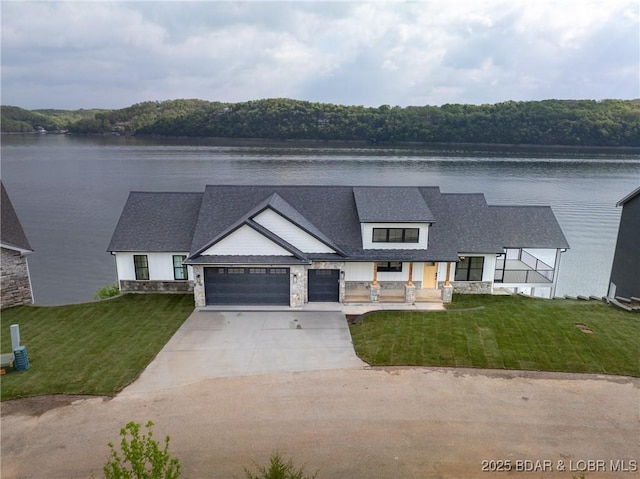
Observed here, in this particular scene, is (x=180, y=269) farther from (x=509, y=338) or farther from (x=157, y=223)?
(x=509, y=338)

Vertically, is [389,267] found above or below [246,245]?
below

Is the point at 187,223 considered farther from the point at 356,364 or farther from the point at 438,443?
the point at 438,443

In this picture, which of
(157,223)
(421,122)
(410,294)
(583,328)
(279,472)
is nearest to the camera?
(279,472)

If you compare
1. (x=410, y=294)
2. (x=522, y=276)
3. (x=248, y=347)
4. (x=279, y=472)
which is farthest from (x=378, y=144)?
(x=279, y=472)

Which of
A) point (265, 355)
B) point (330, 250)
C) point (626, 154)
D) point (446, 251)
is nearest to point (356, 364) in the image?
point (265, 355)

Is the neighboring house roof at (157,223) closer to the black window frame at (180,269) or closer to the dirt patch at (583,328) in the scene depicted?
the black window frame at (180,269)

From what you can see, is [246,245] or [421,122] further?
[421,122]

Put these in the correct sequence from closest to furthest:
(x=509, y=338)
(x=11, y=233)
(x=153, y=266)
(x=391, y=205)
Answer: (x=509, y=338)
(x=11, y=233)
(x=391, y=205)
(x=153, y=266)

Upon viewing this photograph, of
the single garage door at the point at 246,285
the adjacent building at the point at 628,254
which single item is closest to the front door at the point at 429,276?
the single garage door at the point at 246,285
